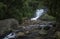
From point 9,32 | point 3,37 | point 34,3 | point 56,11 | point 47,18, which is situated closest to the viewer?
point 56,11

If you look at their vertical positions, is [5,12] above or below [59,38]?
above

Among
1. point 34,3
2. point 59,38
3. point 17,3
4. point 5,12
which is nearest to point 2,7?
point 5,12

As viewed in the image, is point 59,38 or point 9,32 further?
point 9,32

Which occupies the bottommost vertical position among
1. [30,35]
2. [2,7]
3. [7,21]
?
[30,35]

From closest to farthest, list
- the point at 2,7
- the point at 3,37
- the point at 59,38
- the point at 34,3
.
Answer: the point at 59,38, the point at 3,37, the point at 2,7, the point at 34,3

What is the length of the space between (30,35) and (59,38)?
4370mm

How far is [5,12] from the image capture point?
17828 millimetres

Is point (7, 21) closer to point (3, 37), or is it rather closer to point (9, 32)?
point (9, 32)

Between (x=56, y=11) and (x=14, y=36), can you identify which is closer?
(x=56, y=11)

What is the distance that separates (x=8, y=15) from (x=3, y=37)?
483 centimetres

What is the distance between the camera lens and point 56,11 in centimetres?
1252

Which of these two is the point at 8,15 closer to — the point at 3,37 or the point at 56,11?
the point at 3,37

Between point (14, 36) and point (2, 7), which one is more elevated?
point (2, 7)

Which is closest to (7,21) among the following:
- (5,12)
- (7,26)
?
(7,26)
